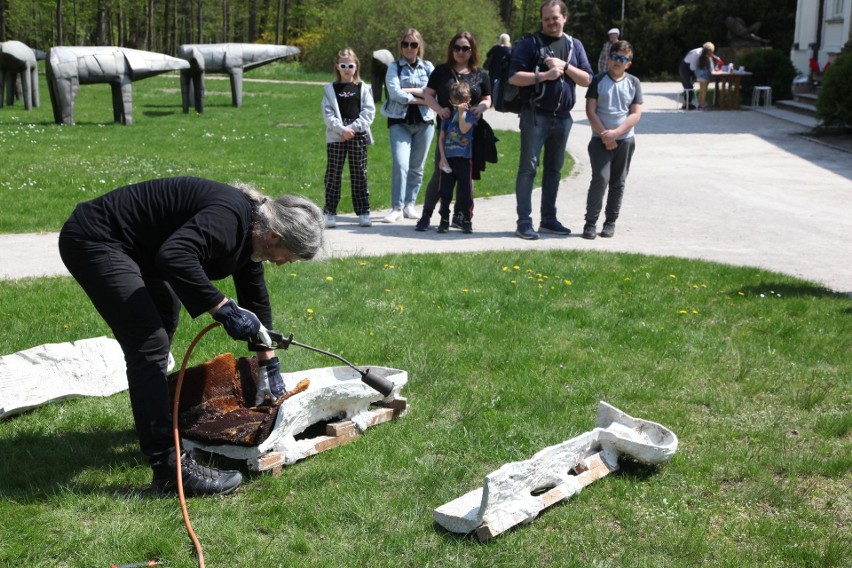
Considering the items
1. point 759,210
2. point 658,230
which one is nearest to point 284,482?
point 658,230

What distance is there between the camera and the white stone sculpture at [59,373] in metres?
5.11

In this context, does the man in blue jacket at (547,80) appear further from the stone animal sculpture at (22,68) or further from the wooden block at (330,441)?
the stone animal sculpture at (22,68)

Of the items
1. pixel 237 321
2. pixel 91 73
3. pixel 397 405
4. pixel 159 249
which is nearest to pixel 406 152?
pixel 397 405

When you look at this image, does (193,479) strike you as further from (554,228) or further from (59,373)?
(554,228)

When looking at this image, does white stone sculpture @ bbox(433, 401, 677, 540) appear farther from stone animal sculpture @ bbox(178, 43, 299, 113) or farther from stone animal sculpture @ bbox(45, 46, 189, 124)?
stone animal sculpture @ bbox(178, 43, 299, 113)

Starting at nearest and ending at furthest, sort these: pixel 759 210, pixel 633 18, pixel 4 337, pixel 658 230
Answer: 1. pixel 4 337
2. pixel 658 230
3. pixel 759 210
4. pixel 633 18

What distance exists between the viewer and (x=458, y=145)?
9.58 metres

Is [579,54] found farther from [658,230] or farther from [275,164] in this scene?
[275,164]

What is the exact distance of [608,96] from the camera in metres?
9.55

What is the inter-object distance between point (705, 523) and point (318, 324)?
3.30 m

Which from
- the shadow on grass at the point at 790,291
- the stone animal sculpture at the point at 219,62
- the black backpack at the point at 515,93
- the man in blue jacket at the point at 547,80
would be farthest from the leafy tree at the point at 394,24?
the shadow on grass at the point at 790,291

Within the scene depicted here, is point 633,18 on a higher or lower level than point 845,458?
higher

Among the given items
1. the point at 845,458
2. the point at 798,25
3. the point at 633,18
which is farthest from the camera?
the point at 633,18

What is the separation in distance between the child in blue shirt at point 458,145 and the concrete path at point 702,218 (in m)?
0.59
